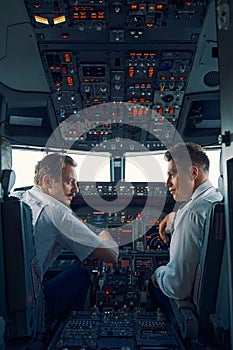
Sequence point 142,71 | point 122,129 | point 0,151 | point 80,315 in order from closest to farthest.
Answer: point 0,151, point 80,315, point 142,71, point 122,129

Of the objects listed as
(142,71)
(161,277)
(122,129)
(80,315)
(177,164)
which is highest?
(142,71)

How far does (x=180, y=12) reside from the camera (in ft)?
7.78

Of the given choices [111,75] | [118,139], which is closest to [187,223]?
[111,75]

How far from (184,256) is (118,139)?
2.35 metres

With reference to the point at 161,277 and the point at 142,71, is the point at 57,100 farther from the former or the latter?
the point at 161,277

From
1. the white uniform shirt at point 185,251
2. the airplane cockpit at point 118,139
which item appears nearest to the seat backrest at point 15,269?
the airplane cockpit at point 118,139

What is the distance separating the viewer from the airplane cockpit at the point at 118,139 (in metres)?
1.81

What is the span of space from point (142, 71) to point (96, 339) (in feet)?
6.35

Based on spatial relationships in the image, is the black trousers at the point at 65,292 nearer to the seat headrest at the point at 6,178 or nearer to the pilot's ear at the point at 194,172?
the seat headrest at the point at 6,178

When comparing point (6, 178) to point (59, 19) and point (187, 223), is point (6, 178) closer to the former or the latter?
point (187, 223)

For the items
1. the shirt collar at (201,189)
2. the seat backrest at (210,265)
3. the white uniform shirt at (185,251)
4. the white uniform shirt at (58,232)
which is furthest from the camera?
the white uniform shirt at (58,232)

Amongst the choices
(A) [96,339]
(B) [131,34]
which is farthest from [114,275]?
(B) [131,34]

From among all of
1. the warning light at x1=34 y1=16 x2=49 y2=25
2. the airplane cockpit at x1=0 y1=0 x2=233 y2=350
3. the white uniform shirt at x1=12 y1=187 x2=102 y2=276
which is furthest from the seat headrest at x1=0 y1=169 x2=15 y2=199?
the warning light at x1=34 y1=16 x2=49 y2=25

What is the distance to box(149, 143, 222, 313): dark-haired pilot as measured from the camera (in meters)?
2.03
